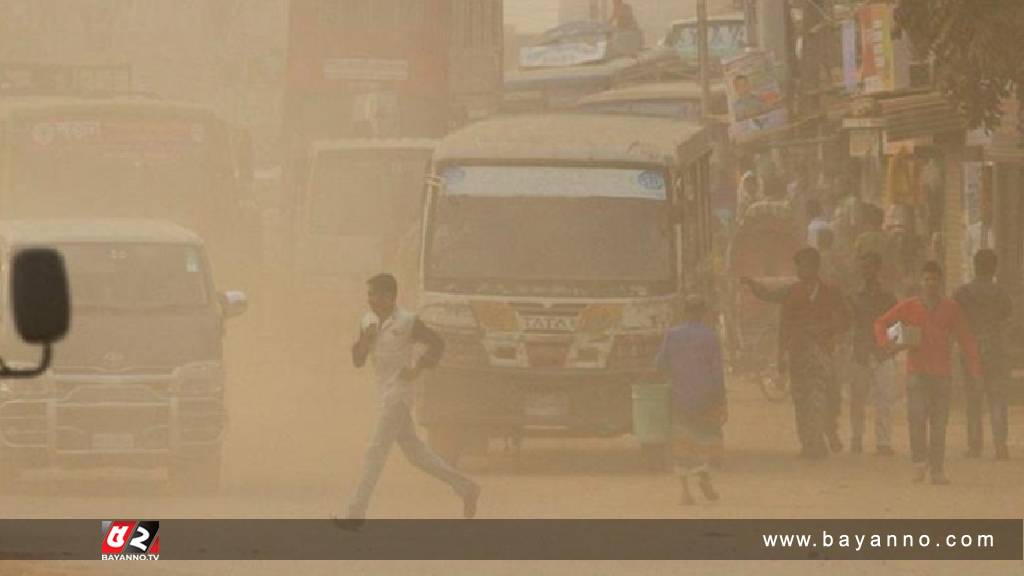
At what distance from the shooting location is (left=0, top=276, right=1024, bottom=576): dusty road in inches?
569

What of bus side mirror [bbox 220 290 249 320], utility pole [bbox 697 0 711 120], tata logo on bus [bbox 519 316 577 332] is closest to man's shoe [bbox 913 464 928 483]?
tata logo on bus [bbox 519 316 577 332]

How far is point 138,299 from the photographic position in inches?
768

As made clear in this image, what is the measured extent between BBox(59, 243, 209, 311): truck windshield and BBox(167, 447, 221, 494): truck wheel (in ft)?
3.92

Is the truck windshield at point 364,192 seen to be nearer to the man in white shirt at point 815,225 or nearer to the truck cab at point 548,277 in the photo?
the man in white shirt at point 815,225

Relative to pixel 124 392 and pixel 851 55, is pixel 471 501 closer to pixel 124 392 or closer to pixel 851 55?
pixel 124 392

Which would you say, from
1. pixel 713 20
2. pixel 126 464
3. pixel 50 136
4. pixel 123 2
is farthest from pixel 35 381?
pixel 123 2

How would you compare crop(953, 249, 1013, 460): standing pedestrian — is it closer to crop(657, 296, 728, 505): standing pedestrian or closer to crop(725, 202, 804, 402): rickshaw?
crop(657, 296, 728, 505): standing pedestrian

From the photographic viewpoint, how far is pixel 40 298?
22.5 ft

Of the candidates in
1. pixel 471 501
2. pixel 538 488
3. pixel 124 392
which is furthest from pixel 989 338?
pixel 124 392

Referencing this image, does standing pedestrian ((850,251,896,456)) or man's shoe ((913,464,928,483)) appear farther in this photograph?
standing pedestrian ((850,251,896,456))

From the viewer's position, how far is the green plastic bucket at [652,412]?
1995 centimetres

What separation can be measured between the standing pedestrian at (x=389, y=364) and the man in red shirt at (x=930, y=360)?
4.84 meters

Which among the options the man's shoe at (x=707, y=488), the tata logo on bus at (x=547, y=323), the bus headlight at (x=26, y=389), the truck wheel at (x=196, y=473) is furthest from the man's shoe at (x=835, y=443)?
the bus headlight at (x=26, y=389)

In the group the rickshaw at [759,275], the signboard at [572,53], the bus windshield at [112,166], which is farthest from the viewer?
the signboard at [572,53]
